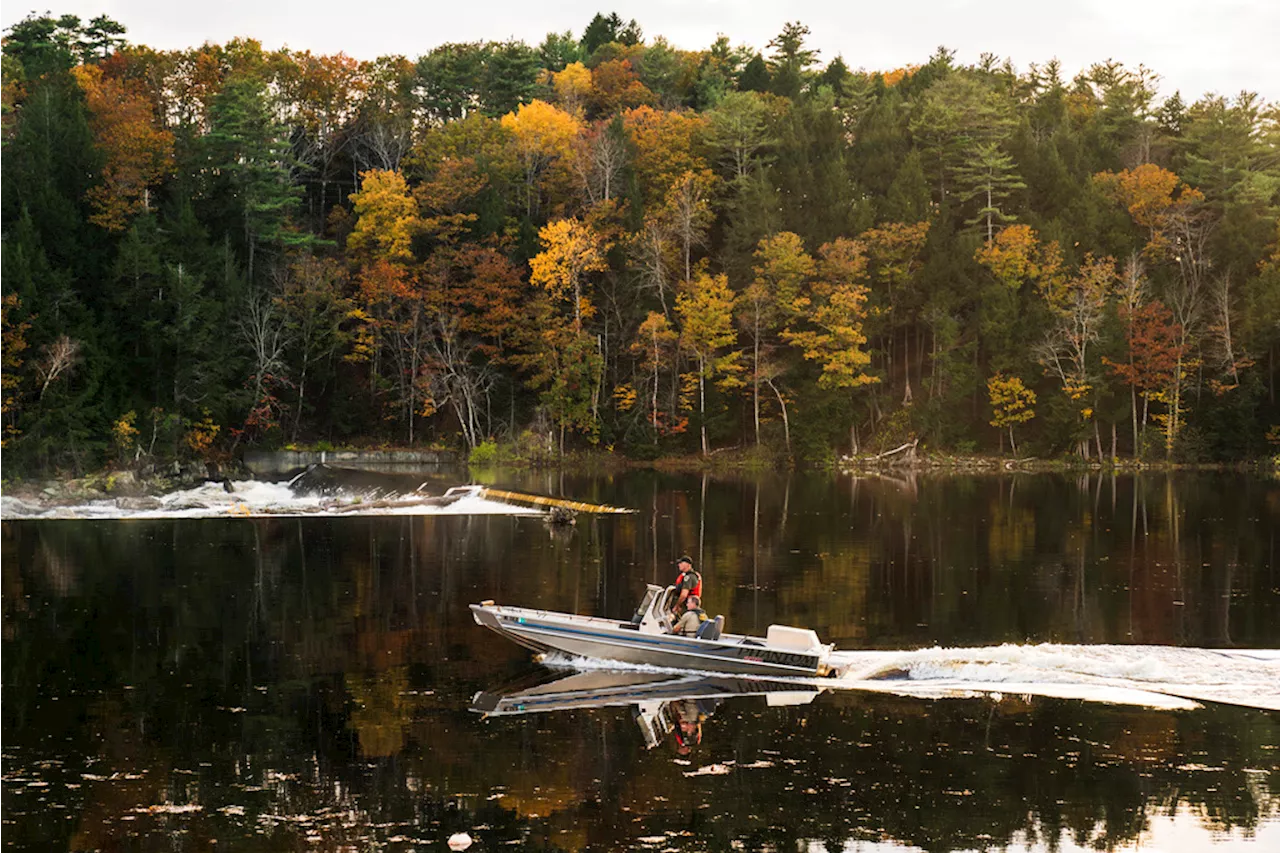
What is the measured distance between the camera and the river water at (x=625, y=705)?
49.3 feet

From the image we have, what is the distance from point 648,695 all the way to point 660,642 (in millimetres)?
1257

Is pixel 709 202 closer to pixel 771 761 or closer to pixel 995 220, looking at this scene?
pixel 995 220

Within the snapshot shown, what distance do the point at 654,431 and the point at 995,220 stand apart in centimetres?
2492

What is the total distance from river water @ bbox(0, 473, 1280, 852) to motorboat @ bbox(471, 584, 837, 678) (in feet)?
1.35

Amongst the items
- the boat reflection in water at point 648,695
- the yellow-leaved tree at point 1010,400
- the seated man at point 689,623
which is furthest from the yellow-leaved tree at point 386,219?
the boat reflection in water at point 648,695

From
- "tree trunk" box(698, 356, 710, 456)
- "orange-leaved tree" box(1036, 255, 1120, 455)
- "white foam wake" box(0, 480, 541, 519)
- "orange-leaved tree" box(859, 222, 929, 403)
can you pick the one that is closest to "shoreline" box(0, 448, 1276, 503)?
"tree trunk" box(698, 356, 710, 456)

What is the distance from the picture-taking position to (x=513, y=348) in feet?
242

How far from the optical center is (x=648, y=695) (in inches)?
816

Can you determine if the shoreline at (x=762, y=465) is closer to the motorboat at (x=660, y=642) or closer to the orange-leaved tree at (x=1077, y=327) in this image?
the orange-leaved tree at (x=1077, y=327)

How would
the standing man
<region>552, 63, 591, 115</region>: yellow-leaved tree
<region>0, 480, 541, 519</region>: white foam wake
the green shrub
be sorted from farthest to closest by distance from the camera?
<region>552, 63, 591, 115</region>: yellow-leaved tree → the green shrub → <region>0, 480, 541, 519</region>: white foam wake → the standing man

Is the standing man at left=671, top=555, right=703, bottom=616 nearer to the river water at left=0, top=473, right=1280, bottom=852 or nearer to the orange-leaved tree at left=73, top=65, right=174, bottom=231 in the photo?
the river water at left=0, top=473, right=1280, bottom=852

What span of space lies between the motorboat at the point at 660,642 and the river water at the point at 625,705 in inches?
16.2

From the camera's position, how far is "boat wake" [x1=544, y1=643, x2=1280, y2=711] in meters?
20.3

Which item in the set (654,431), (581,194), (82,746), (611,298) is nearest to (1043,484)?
(654,431)
